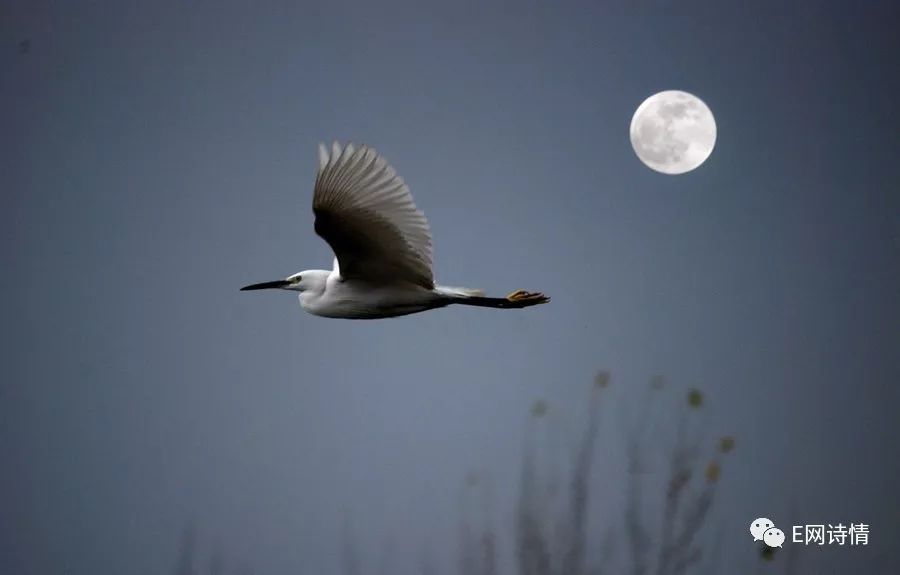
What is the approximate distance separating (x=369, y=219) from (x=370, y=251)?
24cm

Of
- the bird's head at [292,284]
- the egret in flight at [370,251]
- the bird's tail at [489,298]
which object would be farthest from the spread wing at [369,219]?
the bird's head at [292,284]

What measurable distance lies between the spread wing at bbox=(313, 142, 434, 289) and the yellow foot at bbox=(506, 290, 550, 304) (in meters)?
0.42

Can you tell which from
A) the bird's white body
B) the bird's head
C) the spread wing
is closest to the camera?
the spread wing

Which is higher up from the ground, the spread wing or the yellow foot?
the spread wing

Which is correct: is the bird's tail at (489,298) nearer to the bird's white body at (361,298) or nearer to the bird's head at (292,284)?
the bird's white body at (361,298)

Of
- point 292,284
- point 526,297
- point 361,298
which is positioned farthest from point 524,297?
point 292,284

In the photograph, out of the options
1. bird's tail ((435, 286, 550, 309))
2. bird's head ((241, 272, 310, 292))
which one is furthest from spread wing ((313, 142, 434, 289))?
bird's head ((241, 272, 310, 292))

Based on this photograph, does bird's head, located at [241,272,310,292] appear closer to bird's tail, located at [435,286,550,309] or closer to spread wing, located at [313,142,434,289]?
spread wing, located at [313,142,434,289]

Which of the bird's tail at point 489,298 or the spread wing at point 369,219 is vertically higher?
the spread wing at point 369,219

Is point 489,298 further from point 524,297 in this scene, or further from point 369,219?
point 369,219

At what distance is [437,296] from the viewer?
4.61 meters

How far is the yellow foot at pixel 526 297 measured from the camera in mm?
4699

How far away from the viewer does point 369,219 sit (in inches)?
165

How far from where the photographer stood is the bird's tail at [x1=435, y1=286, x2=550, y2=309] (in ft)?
15.2
